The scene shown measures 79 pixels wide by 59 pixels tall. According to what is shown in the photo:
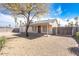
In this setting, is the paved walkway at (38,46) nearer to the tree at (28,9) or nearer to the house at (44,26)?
the house at (44,26)

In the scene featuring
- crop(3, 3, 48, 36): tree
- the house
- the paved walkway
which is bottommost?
the paved walkway

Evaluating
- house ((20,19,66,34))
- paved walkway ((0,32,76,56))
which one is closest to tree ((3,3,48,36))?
house ((20,19,66,34))

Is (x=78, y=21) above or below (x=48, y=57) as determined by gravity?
above

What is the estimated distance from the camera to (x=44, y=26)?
4086mm

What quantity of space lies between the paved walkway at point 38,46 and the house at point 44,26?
0.11 m

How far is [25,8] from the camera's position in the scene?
410cm

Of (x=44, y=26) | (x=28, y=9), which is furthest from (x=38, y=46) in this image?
(x=28, y=9)

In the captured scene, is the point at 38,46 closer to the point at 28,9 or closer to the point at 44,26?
the point at 44,26

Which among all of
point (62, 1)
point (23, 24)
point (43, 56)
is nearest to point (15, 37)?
point (23, 24)

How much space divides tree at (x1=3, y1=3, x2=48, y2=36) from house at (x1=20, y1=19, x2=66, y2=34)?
0.28 feet

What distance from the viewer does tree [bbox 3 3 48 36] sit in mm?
4082

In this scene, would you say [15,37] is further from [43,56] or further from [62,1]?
[62,1]

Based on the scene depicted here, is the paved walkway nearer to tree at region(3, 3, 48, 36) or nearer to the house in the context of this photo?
the house

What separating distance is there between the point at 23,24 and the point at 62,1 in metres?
0.69
